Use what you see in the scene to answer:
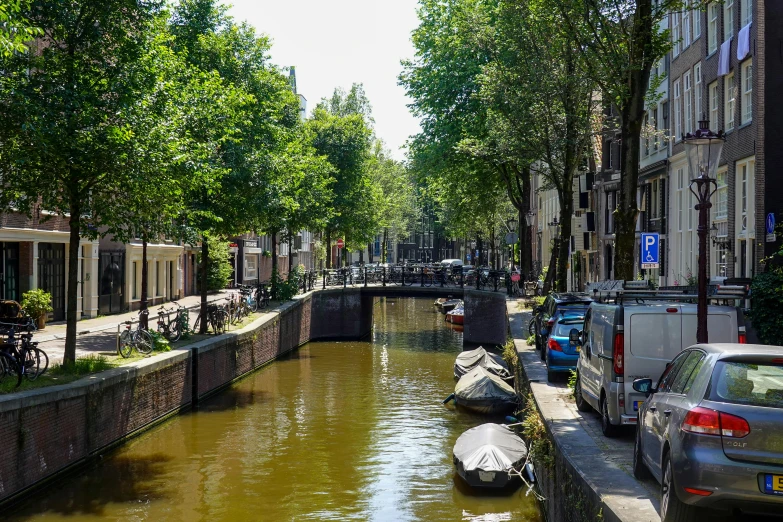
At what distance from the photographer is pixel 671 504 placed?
7148 millimetres

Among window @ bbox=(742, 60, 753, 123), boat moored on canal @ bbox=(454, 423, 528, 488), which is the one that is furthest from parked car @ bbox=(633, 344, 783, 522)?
window @ bbox=(742, 60, 753, 123)

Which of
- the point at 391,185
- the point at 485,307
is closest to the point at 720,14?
the point at 485,307

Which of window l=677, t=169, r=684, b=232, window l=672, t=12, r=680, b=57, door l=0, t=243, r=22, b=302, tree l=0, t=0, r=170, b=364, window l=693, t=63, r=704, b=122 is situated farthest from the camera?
window l=677, t=169, r=684, b=232

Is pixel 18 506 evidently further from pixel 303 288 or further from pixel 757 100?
pixel 303 288

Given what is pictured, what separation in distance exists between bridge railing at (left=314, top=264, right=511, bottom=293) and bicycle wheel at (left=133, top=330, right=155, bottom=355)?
26.5 meters

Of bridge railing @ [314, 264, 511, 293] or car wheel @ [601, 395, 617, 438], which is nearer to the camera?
car wheel @ [601, 395, 617, 438]

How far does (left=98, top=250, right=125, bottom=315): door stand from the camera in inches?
1345

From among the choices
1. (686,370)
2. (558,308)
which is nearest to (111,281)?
(558,308)

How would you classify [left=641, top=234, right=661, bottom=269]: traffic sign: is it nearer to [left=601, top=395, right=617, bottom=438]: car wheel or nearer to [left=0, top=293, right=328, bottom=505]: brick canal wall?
[left=601, top=395, right=617, bottom=438]: car wheel

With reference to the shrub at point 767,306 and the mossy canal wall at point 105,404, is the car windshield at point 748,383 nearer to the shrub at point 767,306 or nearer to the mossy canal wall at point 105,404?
the mossy canal wall at point 105,404

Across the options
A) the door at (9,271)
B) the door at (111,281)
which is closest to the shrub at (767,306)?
the door at (9,271)

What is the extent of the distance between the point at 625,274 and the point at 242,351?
1663cm

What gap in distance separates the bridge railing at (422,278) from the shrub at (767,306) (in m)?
24.8

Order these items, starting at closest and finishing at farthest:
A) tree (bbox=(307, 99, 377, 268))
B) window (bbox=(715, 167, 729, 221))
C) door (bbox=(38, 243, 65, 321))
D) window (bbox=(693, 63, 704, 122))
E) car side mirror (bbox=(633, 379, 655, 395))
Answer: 1. car side mirror (bbox=(633, 379, 655, 395))
2. window (bbox=(715, 167, 729, 221))
3. door (bbox=(38, 243, 65, 321))
4. window (bbox=(693, 63, 704, 122))
5. tree (bbox=(307, 99, 377, 268))
